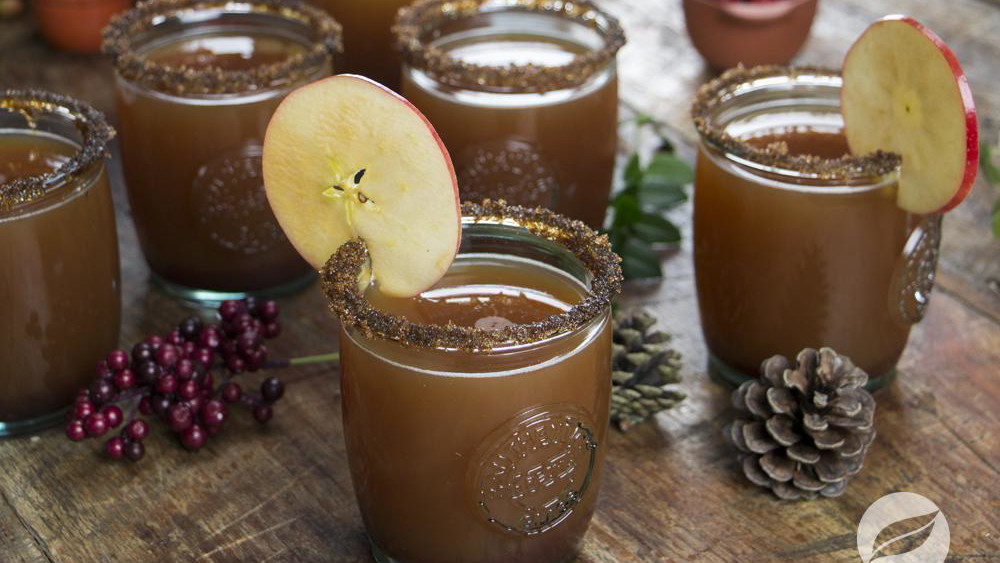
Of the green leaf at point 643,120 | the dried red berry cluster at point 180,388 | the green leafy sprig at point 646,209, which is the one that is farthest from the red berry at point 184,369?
the green leaf at point 643,120

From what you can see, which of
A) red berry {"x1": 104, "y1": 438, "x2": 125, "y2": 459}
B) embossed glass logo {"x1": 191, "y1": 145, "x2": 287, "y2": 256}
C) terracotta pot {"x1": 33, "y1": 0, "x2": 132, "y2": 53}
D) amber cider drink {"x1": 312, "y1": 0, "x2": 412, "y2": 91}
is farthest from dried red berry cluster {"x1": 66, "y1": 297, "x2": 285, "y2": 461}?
terracotta pot {"x1": 33, "y1": 0, "x2": 132, "y2": 53}

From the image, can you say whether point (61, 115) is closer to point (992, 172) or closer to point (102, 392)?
point (102, 392)

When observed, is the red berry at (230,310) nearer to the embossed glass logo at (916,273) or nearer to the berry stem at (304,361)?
the berry stem at (304,361)

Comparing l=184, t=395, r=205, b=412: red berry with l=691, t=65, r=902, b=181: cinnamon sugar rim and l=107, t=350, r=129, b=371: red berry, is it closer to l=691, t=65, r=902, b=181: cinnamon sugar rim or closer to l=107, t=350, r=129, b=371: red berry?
l=107, t=350, r=129, b=371: red berry

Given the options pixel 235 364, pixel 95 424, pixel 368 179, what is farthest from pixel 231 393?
pixel 368 179

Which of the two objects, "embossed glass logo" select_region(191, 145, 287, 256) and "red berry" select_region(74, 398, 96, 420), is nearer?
"red berry" select_region(74, 398, 96, 420)

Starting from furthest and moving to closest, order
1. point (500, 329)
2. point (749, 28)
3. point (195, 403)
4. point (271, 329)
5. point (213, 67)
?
1. point (749, 28)
2. point (213, 67)
3. point (271, 329)
4. point (195, 403)
5. point (500, 329)
